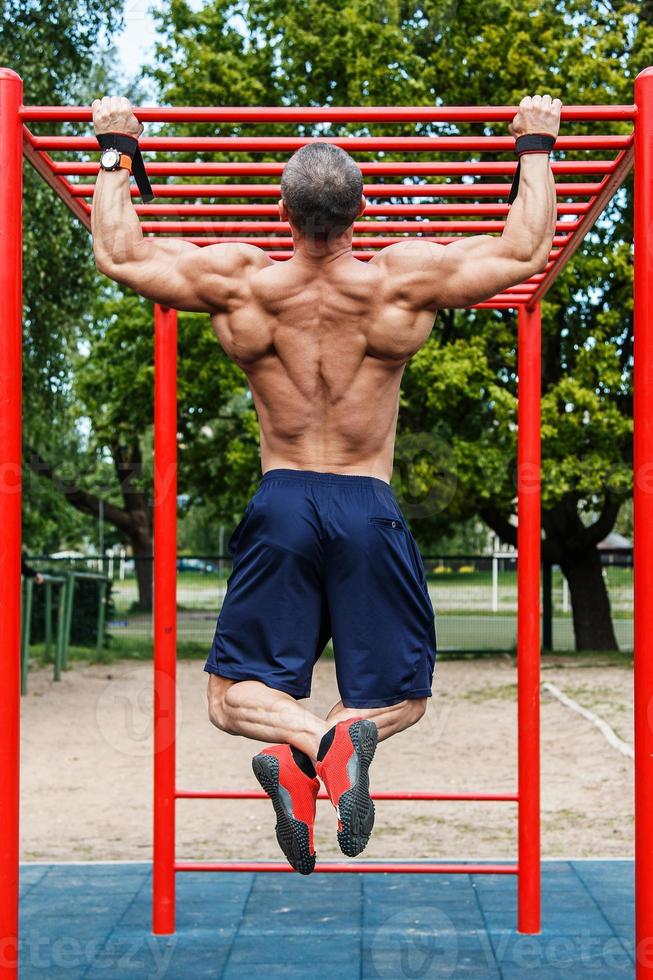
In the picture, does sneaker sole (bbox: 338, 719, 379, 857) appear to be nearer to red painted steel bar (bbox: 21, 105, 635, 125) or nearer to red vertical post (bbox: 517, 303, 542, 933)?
red painted steel bar (bbox: 21, 105, 635, 125)

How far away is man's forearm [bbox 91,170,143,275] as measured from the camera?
2590 mm

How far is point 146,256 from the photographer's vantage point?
2.64 m

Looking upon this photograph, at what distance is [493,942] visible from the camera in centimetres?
434

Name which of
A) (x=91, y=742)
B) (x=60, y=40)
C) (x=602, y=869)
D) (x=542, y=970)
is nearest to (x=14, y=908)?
(x=542, y=970)

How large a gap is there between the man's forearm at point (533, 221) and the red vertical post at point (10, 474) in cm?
114

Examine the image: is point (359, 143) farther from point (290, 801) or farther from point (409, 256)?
point (290, 801)

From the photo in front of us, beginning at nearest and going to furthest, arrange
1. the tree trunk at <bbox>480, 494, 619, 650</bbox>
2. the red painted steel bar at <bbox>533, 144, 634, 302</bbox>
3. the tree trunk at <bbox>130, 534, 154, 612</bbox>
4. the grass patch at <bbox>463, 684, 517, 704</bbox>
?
the red painted steel bar at <bbox>533, 144, 634, 302</bbox> → the grass patch at <bbox>463, 684, 517, 704</bbox> → the tree trunk at <bbox>480, 494, 619, 650</bbox> → the tree trunk at <bbox>130, 534, 154, 612</bbox>

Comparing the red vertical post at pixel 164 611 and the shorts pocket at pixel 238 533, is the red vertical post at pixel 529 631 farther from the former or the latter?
the shorts pocket at pixel 238 533

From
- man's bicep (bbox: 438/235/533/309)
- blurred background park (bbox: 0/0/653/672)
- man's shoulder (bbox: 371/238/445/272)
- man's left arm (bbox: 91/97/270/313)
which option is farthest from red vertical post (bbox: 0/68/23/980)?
blurred background park (bbox: 0/0/653/672)

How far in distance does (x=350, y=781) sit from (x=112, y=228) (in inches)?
51.4

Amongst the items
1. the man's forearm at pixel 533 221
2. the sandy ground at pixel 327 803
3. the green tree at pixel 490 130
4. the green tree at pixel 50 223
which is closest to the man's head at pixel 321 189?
the man's forearm at pixel 533 221

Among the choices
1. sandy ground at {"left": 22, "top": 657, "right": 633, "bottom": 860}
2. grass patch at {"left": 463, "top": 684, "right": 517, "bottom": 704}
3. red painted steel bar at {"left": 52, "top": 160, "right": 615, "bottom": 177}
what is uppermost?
red painted steel bar at {"left": 52, "top": 160, "right": 615, "bottom": 177}

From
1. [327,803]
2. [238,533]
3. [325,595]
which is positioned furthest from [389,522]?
[327,803]

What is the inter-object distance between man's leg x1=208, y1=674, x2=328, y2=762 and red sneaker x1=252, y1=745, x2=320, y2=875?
8cm
